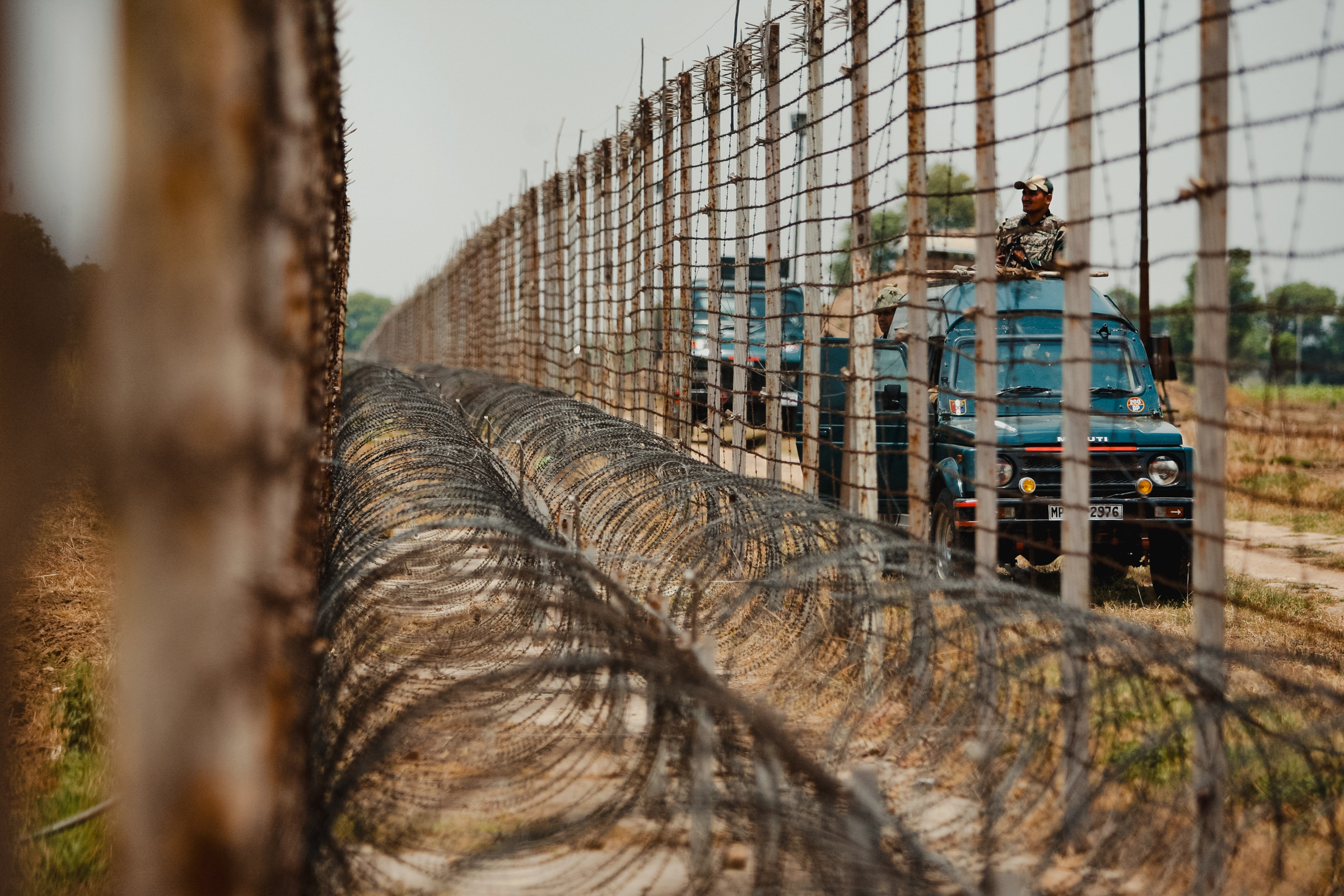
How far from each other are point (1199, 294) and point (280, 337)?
2.50m

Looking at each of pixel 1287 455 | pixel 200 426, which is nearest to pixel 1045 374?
pixel 1287 455

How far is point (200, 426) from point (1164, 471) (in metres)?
6.64

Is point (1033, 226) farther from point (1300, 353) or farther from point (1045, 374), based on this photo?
point (1300, 353)

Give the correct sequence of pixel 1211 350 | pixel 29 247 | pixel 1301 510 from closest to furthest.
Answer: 1. pixel 29 247
2. pixel 1211 350
3. pixel 1301 510

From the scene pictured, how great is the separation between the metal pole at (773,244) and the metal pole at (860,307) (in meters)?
0.99

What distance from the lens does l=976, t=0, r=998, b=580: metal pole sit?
166 inches

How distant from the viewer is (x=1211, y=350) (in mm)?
3230

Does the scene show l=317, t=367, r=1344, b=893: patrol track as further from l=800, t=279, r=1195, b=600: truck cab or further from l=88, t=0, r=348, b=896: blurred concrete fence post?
l=800, t=279, r=1195, b=600: truck cab

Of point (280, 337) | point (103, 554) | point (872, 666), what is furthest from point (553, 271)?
point (280, 337)

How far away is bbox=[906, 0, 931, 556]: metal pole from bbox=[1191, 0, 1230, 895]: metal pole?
1.47 meters

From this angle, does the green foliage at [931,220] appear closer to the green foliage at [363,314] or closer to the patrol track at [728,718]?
the patrol track at [728,718]

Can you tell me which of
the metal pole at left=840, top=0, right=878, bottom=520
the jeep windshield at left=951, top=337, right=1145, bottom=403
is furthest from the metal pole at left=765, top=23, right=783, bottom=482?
the jeep windshield at left=951, top=337, right=1145, bottom=403

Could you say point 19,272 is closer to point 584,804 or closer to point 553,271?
point 584,804

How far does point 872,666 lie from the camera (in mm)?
4602
